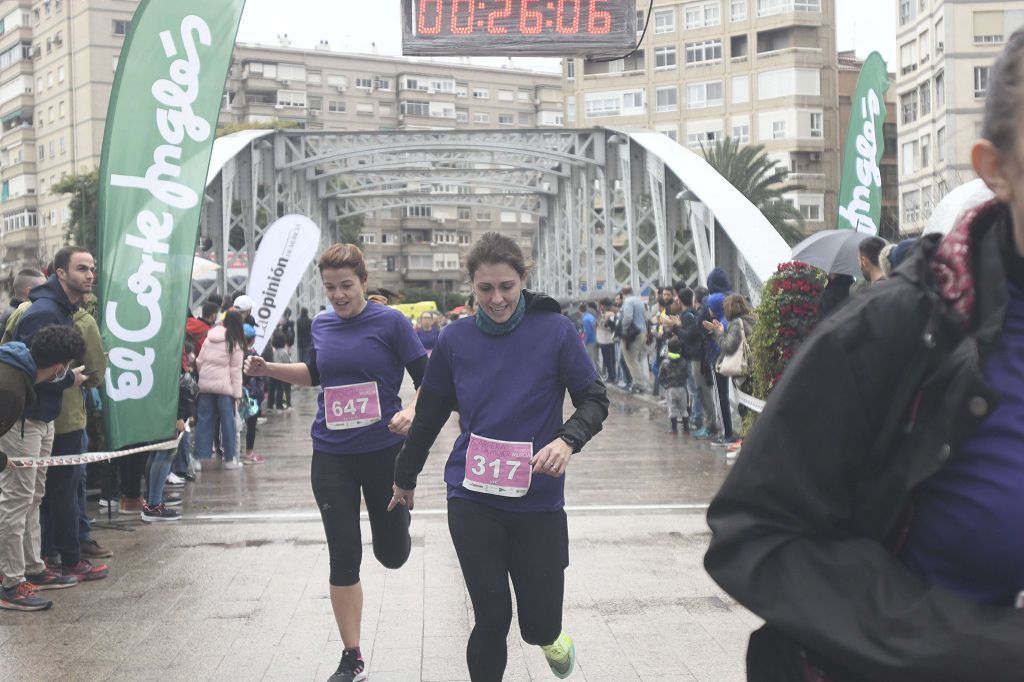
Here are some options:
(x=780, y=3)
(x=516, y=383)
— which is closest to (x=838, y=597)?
(x=516, y=383)

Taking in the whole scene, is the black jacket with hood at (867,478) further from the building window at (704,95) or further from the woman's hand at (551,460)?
the building window at (704,95)

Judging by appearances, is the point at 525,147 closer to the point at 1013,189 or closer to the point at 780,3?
the point at 1013,189

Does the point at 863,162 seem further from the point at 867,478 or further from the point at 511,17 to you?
the point at 867,478

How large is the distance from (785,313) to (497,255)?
5139 millimetres

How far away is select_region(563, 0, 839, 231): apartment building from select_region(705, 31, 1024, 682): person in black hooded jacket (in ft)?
232

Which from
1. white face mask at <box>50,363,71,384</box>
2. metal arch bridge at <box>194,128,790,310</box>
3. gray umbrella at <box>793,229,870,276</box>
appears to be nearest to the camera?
white face mask at <box>50,363,71,384</box>

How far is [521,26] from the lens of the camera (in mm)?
15727

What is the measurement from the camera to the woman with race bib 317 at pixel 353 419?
18.0 ft

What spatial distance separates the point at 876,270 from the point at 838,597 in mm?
6581

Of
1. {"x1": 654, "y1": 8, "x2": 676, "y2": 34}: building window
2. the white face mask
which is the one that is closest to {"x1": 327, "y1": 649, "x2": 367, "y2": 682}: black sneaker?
the white face mask

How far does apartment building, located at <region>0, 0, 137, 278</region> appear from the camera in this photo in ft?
282

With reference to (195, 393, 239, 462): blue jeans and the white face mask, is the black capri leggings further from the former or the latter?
(195, 393, 239, 462): blue jeans

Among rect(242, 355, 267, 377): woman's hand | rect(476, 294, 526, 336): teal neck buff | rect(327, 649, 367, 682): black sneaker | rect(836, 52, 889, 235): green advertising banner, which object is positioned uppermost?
rect(836, 52, 889, 235): green advertising banner

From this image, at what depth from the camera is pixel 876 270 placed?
783 centimetres
